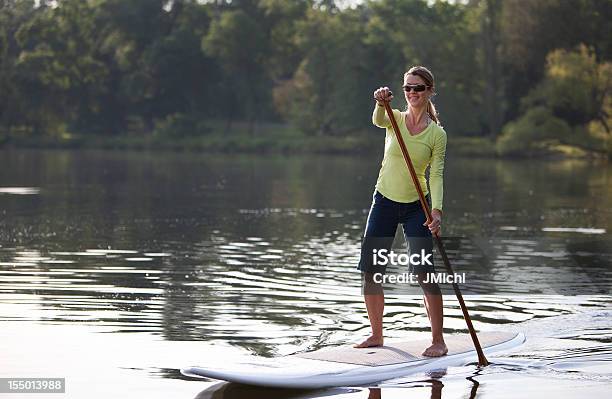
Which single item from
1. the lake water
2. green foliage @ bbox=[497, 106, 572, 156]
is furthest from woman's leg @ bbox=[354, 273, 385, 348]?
green foliage @ bbox=[497, 106, 572, 156]

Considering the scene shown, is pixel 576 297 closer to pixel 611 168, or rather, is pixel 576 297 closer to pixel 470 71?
pixel 611 168

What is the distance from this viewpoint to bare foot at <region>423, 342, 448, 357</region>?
9156 millimetres

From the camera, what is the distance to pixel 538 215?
25.3 meters

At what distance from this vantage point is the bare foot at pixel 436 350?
9156 mm

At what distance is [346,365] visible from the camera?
28.5 feet

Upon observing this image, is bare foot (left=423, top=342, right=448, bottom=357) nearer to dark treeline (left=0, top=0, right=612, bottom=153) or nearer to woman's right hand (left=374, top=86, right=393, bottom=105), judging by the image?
woman's right hand (left=374, top=86, right=393, bottom=105)

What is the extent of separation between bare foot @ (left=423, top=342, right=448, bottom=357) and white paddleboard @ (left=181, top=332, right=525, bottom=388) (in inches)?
1.8

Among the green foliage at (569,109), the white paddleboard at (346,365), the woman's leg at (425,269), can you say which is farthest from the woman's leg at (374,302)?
the green foliage at (569,109)

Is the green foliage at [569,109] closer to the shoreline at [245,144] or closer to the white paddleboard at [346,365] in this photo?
the shoreline at [245,144]

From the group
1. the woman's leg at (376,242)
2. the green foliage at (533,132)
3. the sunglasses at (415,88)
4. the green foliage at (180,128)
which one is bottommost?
the green foliage at (180,128)

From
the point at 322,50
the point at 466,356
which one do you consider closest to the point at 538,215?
the point at 466,356

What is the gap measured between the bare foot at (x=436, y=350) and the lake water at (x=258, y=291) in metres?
0.19

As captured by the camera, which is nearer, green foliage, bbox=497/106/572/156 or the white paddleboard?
the white paddleboard

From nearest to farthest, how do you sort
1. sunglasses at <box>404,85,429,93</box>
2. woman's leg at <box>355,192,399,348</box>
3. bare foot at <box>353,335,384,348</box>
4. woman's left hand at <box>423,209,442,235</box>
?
woman's left hand at <box>423,209,442,235</box>
sunglasses at <box>404,85,429,93</box>
woman's leg at <box>355,192,399,348</box>
bare foot at <box>353,335,384,348</box>
